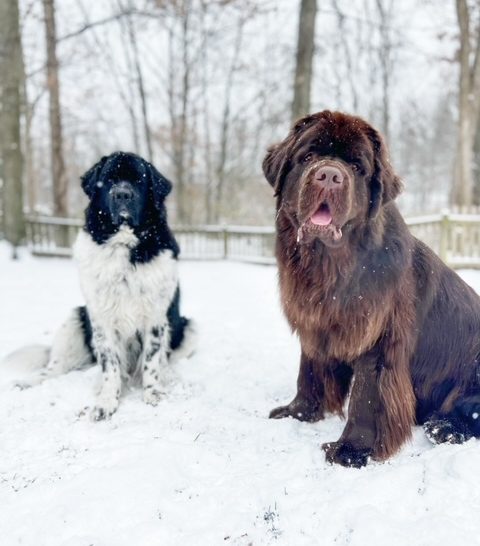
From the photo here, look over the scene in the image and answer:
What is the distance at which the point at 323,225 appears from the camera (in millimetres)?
2252

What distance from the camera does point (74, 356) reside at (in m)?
3.87

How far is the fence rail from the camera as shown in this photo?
955cm

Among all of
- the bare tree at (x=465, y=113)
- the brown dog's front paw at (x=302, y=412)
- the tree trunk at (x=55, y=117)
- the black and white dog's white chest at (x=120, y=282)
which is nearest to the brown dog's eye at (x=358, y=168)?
the brown dog's front paw at (x=302, y=412)

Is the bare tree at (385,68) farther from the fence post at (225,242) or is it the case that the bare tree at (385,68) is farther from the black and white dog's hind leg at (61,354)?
the black and white dog's hind leg at (61,354)

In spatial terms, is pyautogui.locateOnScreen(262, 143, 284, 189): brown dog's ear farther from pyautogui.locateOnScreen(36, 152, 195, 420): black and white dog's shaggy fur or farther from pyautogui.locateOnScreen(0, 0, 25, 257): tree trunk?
pyautogui.locateOnScreen(0, 0, 25, 257): tree trunk

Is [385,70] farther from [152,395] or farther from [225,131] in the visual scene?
[152,395]

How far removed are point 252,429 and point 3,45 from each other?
1077 centimetres

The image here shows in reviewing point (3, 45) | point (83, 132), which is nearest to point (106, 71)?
point (83, 132)

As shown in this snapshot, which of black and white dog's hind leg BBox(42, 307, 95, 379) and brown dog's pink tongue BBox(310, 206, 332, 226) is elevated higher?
brown dog's pink tongue BBox(310, 206, 332, 226)

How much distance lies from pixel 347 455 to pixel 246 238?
34.8 ft

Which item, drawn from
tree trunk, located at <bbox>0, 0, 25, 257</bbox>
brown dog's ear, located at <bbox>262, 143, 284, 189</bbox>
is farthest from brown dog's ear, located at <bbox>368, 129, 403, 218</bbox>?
tree trunk, located at <bbox>0, 0, 25, 257</bbox>

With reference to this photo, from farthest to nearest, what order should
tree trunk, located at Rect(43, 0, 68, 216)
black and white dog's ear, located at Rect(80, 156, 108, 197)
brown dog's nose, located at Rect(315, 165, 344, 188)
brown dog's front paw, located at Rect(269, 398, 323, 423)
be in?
tree trunk, located at Rect(43, 0, 68, 216) → black and white dog's ear, located at Rect(80, 156, 108, 197) → brown dog's front paw, located at Rect(269, 398, 323, 423) → brown dog's nose, located at Rect(315, 165, 344, 188)

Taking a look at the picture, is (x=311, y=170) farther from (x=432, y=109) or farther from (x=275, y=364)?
(x=432, y=109)

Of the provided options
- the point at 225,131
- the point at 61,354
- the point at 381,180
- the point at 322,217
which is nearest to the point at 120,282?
the point at 61,354
